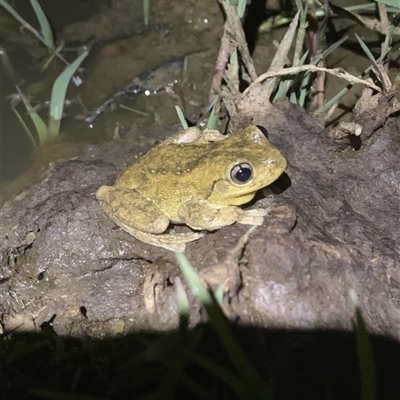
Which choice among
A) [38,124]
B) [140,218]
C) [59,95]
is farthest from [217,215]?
[38,124]

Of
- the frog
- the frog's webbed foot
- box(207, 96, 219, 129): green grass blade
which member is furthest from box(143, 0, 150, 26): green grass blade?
the frog's webbed foot

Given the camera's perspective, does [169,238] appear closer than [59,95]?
Yes

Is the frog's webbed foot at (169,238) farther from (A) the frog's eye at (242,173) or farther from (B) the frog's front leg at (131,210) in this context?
(A) the frog's eye at (242,173)

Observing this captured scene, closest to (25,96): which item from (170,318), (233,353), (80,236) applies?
(80,236)

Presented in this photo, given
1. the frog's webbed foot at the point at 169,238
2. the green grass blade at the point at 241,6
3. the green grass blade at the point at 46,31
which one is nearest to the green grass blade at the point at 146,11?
the green grass blade at the point at 46,31

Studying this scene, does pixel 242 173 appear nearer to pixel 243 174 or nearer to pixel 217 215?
pixel 243 174

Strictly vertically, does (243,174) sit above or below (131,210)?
above

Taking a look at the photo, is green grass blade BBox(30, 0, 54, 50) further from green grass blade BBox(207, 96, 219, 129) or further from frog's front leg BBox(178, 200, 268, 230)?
frog's front leg BBox(178, 200, 268, 230)

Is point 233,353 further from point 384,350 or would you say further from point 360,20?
point 360,20
